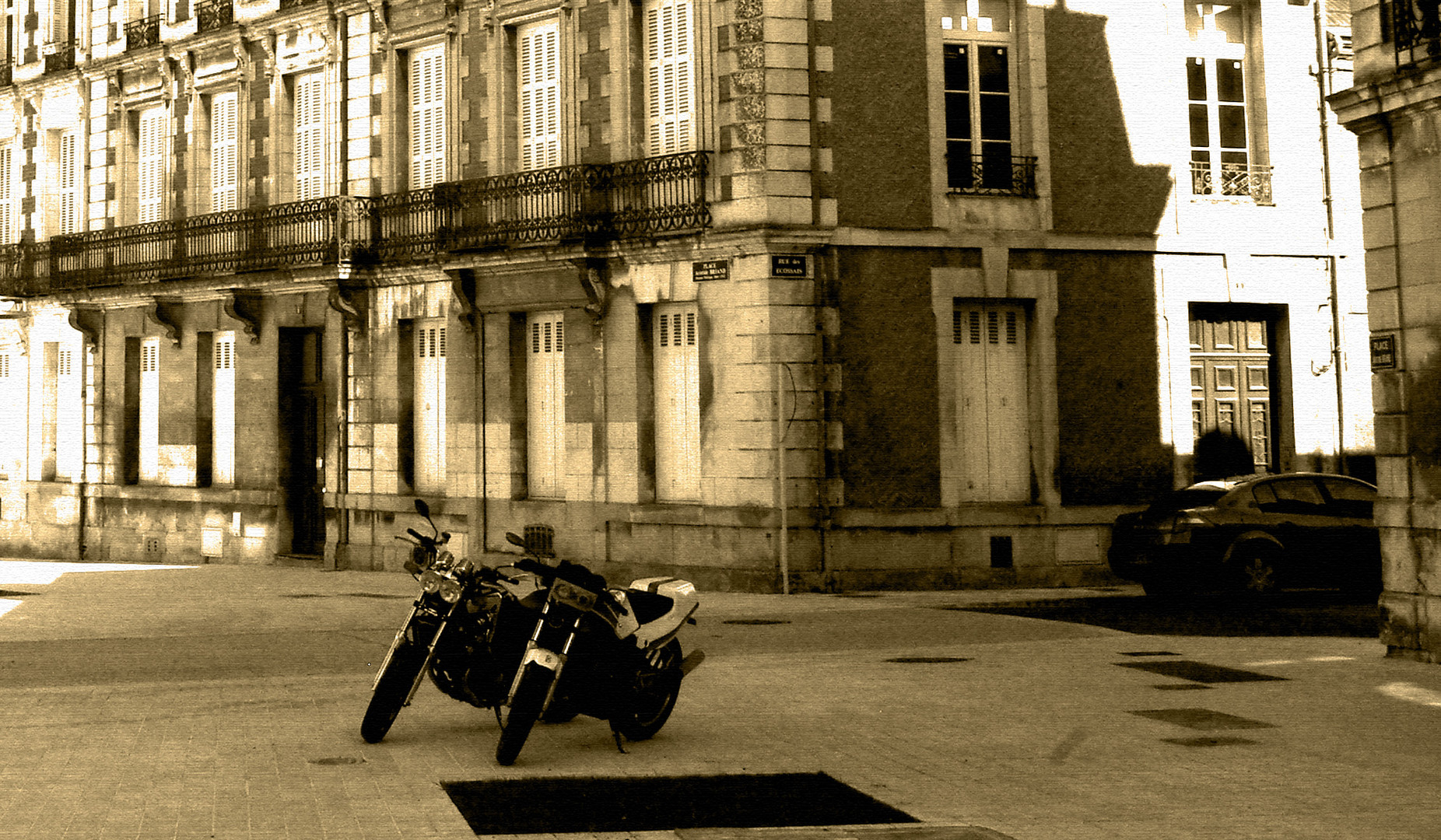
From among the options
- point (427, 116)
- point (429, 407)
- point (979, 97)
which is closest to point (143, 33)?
point (427, 116)

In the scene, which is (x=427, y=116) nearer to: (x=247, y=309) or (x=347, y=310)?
(x=347, y=310)

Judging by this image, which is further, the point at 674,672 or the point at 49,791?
the point at 674,672

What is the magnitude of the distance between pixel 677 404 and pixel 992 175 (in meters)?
4.90

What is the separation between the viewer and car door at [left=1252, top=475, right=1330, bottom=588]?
1653 cm

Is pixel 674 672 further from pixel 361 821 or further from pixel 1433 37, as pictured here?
pixel 1433 37

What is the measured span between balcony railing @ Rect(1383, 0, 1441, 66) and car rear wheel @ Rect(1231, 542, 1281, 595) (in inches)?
252

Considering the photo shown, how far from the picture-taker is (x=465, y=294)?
2105cm

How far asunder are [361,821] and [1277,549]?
12.7 m

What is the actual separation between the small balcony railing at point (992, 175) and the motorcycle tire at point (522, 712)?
12.8 metres

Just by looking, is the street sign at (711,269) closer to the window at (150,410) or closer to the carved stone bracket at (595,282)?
the carved stone bracket at (595,282)

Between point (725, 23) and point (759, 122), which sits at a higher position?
point (725, 23)

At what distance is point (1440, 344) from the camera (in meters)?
11.4

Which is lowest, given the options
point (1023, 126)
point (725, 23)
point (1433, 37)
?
point (1433, 37)

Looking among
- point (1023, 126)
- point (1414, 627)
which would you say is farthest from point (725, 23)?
point (1414, 627)
